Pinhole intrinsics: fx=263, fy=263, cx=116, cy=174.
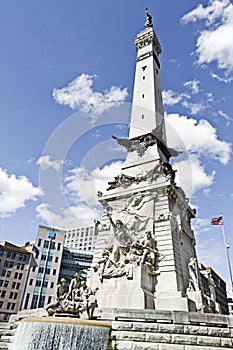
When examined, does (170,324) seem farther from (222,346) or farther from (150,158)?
(150,158)

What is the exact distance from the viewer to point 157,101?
90.6 ft

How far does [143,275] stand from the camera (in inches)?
602

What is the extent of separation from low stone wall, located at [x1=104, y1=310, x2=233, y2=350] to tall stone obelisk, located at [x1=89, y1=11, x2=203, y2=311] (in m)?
4.43

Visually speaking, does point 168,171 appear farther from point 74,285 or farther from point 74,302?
point 74,302

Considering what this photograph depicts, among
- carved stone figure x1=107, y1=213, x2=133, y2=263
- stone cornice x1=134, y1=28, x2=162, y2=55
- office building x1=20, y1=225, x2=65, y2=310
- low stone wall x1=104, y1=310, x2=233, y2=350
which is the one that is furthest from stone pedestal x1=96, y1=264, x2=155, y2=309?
office building x1=20, y1=225, x2=65, y2=310

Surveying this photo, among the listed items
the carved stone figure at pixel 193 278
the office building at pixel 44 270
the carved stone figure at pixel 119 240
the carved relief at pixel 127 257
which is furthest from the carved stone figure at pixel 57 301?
the office building at pixel 44 270

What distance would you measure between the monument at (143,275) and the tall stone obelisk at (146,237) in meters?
0.06

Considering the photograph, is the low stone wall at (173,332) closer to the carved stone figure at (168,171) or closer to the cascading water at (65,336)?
the cascading water at (65,336)

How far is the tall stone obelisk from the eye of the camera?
15086 millimetres

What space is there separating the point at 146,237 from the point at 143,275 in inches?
94.3

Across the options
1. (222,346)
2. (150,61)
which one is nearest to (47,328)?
(222,346)

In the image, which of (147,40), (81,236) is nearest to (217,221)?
→ (147,40)

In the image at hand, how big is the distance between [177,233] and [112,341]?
382 inches

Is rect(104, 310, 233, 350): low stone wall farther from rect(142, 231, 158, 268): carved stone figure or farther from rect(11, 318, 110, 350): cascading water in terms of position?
rect(142, 231, 158, 268): carved stone figure
